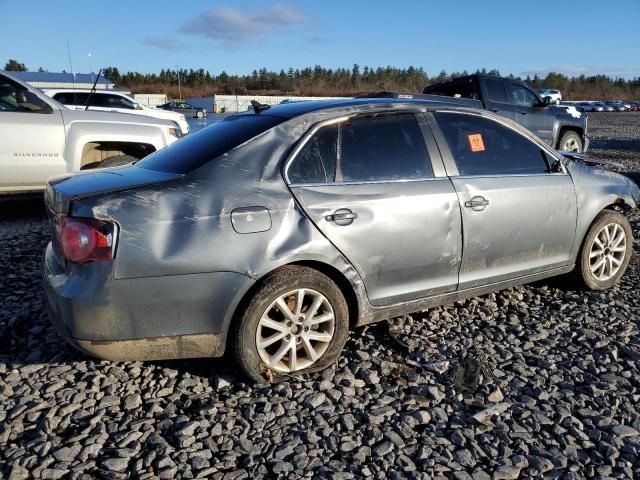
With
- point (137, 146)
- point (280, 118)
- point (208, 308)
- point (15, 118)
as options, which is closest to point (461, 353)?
point (208, 308)

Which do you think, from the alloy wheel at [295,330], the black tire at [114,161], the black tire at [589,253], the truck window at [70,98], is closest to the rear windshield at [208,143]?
the alloy wheel at [295,330]

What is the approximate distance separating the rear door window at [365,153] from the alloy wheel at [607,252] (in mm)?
1923

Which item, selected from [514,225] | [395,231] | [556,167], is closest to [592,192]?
[556,167]

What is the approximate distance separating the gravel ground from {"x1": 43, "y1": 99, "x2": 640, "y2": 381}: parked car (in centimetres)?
28

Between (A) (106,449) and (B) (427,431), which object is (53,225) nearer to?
(A) (106,449)

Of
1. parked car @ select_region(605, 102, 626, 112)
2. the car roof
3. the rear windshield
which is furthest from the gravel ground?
parked car @ select_region(605, 102, 626, 112)

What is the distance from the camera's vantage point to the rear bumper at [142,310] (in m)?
2.70

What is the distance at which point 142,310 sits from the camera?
2750 mm

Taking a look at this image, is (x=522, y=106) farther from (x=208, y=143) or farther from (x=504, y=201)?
(x=208, y=143)

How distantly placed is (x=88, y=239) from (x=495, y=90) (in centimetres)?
979

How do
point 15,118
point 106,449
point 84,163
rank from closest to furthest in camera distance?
1. point 106,449
2. point 15,118
3. point 84,163

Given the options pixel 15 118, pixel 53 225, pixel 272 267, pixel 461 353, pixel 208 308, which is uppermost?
pixel 15 118

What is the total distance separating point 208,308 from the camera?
2846 millimetres

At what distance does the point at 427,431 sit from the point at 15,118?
230 inches
